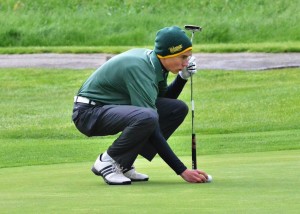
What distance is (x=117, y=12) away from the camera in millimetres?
30656

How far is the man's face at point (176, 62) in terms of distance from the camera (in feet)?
25.5

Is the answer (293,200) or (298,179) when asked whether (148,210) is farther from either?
(298,179)

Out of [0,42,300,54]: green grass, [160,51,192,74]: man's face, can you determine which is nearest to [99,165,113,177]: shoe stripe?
[160,51,192,74]: man's face

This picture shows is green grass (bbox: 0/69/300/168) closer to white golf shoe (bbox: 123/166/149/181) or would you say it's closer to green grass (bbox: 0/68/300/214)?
green grass (bbox: 0/68/300/214)

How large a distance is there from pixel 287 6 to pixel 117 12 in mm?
4640

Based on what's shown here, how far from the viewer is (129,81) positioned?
763 cm

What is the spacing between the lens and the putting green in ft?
19.6

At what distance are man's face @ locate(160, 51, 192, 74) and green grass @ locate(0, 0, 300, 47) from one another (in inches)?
753

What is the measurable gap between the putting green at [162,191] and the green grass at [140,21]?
18308mm

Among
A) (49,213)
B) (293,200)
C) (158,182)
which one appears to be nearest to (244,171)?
(158,182)

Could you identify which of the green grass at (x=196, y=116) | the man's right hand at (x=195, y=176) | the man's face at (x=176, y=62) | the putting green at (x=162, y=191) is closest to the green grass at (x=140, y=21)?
the green grass at (x=196, y=116)

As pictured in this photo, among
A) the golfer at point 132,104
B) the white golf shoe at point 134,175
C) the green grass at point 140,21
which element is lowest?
the green grass at point 140,21

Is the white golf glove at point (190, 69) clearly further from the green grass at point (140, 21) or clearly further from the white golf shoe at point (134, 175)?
the green grass at point (140, 21)

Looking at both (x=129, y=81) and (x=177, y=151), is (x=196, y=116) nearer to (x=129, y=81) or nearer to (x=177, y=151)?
(x=177, y=151)
